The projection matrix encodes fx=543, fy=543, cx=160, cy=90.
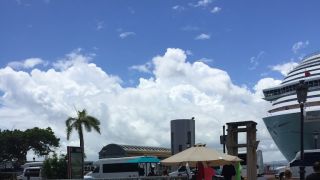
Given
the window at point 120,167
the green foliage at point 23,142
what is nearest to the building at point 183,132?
the window at point 120,167

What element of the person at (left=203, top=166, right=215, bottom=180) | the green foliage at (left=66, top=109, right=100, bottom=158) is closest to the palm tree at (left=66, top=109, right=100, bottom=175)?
the green foliage at (left=66, top=109, right=100, bottom=158)

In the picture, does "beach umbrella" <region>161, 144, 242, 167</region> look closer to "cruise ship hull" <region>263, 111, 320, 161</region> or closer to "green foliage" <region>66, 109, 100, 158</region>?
"green foliage" <region>66, 109, 100, 158</region>

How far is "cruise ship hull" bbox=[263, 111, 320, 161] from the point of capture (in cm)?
6297

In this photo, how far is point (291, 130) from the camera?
6744 cm

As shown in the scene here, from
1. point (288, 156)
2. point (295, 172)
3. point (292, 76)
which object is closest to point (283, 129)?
point (288, 156)

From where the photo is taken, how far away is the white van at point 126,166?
1700 inches

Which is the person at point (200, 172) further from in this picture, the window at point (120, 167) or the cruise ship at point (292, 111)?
the cruise ship at point (292, 111)

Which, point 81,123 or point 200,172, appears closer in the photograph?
point 200,172

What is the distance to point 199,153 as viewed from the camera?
56.1ft

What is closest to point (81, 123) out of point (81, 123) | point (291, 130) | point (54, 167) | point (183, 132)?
point (81, 123)

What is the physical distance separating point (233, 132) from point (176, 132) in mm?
17654

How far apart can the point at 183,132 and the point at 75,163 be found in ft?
34.2

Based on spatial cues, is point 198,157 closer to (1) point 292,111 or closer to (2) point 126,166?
(2) point 126,166

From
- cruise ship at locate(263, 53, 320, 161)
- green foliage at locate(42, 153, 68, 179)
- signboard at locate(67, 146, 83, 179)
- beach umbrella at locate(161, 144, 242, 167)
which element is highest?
cruise ship at locate(263, 53, 320, 161)
